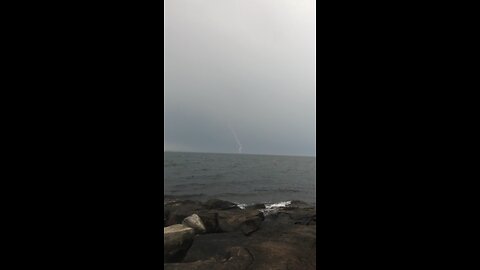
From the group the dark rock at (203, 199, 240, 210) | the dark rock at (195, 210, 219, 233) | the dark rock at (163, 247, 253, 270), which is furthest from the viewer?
the dark rock at (203, 199, 240, 210)

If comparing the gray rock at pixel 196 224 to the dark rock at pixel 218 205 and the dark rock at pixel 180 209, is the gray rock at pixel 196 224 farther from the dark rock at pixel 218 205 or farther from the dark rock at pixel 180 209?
the dark rock at pixel 218 205

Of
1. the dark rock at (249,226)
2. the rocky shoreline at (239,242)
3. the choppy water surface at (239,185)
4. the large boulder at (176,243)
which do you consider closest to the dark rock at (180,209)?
the rocky shoreline at (239,242)

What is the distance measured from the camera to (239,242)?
699 cm

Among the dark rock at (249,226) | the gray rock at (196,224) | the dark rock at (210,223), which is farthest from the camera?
the dark rock at (249,226)

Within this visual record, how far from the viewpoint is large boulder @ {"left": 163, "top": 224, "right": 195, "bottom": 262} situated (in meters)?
5.57

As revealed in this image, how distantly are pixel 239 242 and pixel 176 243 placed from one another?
83.6 inches

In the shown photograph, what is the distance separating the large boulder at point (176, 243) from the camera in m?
5.57

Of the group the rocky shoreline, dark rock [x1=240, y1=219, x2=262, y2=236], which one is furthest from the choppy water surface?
dark rock [x1=240, y1=219, x2=262, y2=236]

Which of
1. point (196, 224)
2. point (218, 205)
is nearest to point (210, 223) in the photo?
point (196, 224)

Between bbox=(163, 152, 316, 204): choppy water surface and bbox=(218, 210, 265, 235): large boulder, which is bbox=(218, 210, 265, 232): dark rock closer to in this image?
bbox=(218, 210, 265, 235): large boulder
